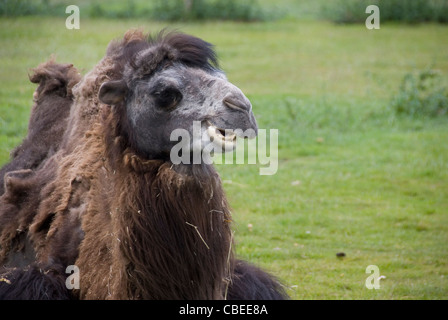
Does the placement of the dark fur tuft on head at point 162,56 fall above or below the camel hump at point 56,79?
above

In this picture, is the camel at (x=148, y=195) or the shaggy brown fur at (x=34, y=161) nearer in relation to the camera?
the camel at (x=148, y=195)

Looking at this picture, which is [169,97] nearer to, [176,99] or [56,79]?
[176,99]

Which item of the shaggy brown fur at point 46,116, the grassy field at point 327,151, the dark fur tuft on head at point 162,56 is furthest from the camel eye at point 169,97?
the grassy field at point 327,151

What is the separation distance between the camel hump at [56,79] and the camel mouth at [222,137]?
9.34ft

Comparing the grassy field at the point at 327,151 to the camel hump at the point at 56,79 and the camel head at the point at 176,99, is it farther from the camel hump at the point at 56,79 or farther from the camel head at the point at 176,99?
the camel head at the point at 176,99

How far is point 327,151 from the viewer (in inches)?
478

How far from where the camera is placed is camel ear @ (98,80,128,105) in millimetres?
4309

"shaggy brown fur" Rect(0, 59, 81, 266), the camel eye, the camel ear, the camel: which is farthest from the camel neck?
"shaggy brown fur" Rect(0, 59, 81, 266)

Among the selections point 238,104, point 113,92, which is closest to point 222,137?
point 238,104

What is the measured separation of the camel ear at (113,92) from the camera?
431 centimetres

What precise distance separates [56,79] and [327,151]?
6685 millimetres

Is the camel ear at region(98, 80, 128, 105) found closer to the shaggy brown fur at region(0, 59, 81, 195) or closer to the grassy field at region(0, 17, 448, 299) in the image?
the shaggy brown fur at region(0, 59, 81, 195)

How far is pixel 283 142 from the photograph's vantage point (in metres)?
12.5
